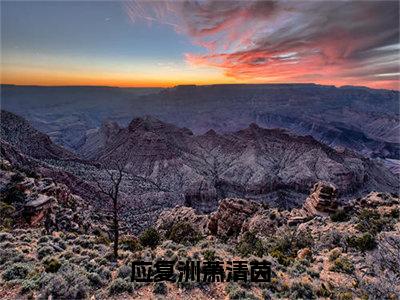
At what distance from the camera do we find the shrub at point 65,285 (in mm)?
12166

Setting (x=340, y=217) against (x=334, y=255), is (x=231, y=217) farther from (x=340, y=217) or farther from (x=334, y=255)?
→ (x=334, y=255)

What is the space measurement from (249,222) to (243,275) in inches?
877

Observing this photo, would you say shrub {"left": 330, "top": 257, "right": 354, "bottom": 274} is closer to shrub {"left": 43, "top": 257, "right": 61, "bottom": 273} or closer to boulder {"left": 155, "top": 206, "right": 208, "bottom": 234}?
shrub {"left": 43, "top": 257, "right": 61, "bottom": 273}

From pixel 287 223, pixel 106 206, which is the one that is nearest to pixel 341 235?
pixel 287 223

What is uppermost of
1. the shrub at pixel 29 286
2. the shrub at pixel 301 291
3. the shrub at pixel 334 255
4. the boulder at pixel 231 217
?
the shrub at pixel 29 286

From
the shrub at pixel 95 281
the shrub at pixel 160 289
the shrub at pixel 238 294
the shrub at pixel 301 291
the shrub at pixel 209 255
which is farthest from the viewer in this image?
the shrub at pixel 209 255

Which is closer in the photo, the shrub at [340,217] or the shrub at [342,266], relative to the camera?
the shrub at [342,266]

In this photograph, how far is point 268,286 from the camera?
14789mm

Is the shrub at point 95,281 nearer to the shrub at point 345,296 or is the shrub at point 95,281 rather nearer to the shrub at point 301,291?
the shrub at point 301,291

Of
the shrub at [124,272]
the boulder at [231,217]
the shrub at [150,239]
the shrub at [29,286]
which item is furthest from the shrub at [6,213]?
the boulder at [231,217]

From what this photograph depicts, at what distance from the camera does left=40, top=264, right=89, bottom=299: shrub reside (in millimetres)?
12166

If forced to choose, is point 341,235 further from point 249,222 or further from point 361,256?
point 249,222

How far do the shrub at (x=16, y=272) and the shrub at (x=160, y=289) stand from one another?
617cm

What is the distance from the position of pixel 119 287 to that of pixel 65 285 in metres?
2.20
